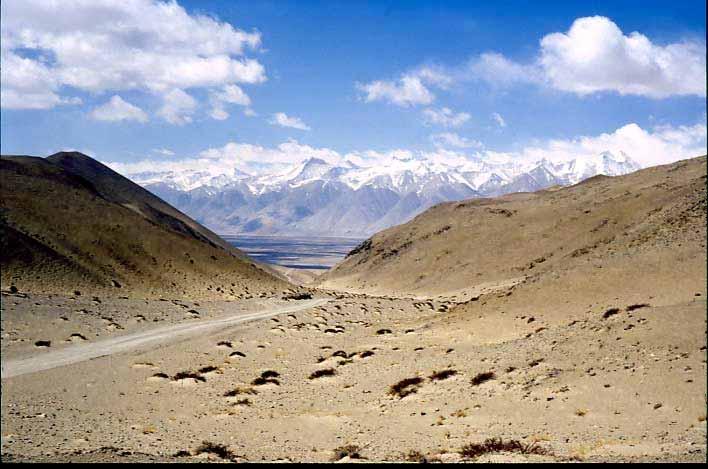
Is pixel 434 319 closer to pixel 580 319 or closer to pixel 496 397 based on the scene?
pixel 580 319

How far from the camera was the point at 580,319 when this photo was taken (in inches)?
1148

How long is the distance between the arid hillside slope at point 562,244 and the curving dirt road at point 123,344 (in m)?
24.0

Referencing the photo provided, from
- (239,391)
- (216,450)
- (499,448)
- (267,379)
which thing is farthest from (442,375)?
(216,450)

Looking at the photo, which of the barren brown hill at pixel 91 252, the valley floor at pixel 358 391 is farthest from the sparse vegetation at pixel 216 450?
the barren brown hill at pixel 91 252

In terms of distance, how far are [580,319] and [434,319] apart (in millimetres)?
13639

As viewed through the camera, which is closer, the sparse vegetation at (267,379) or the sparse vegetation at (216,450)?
the sparse vegetation at (216,450)

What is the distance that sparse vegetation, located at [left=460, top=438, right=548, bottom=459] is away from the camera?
16.6 meters

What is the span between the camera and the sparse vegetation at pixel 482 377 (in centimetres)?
2427

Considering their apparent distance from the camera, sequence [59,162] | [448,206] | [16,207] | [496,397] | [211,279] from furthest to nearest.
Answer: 1. [448,206]
2. [59,162]
3. [211,279]
4. [16,207]
5. [496,397]

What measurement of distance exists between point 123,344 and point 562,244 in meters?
68.4

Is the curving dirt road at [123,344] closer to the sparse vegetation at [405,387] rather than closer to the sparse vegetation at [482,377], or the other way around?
the sparse vegetation at [405,387]

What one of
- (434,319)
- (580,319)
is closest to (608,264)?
(580,319)

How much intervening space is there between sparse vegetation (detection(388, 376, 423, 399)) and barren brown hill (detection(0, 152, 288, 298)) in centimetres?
1740

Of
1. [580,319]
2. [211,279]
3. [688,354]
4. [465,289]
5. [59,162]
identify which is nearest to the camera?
[688,354]
